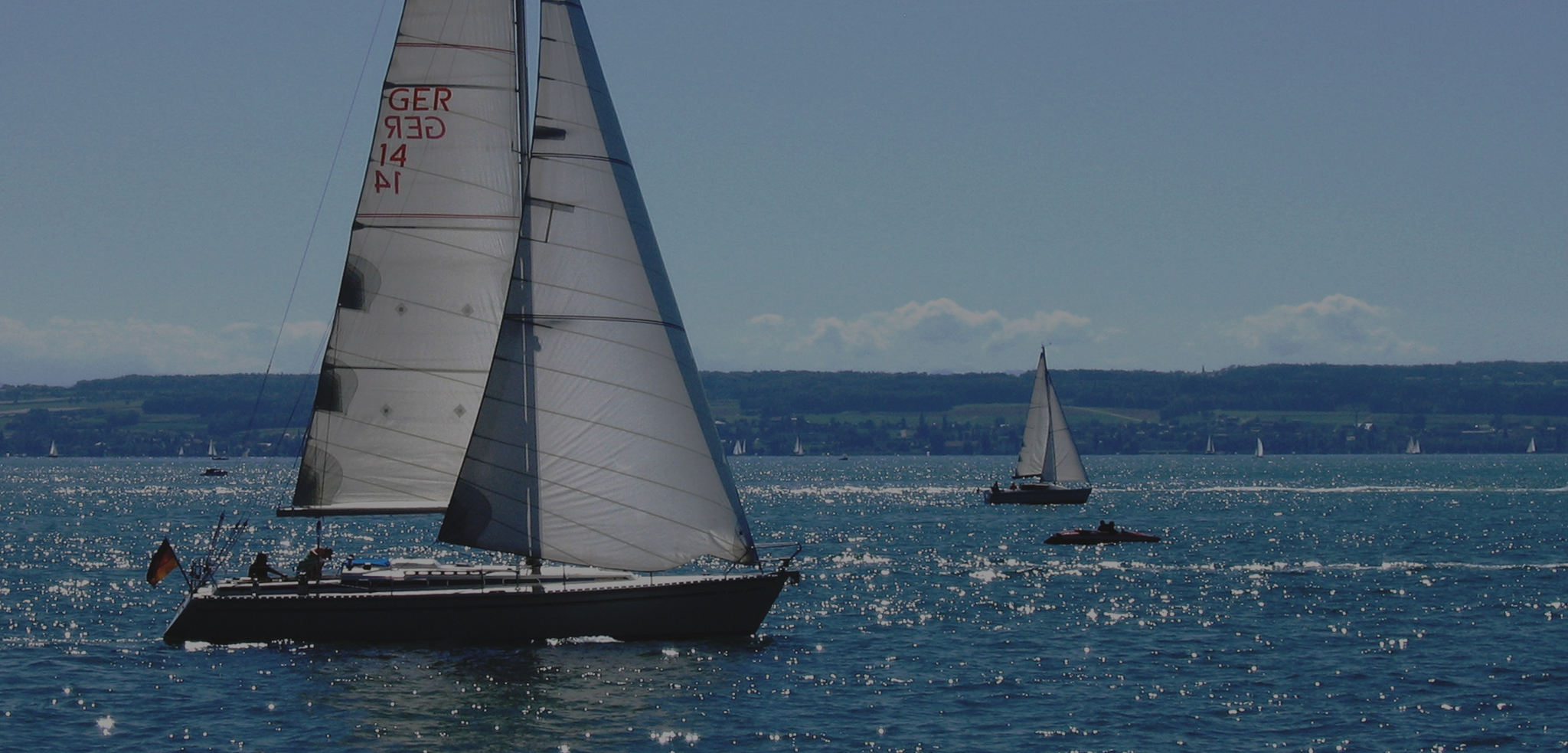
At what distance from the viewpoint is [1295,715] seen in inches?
1280

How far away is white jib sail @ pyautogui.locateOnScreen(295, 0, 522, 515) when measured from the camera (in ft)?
121

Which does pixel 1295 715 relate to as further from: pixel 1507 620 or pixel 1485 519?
pixel 1485 519

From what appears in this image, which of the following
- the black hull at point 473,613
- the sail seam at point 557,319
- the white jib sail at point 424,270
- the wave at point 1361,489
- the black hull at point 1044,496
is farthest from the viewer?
the wave at point 1361,489

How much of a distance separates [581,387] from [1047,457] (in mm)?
85821

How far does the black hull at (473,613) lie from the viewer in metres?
37.3

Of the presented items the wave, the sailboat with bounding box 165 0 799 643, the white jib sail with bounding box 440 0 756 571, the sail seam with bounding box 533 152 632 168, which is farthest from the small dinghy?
the wave

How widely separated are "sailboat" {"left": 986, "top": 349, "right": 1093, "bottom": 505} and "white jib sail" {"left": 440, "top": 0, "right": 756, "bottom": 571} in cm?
8176

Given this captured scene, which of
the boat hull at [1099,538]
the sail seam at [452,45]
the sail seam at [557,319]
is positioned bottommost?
the boat hull at [1099,538]

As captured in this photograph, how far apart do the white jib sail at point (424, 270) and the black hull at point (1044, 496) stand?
86461 millimetres

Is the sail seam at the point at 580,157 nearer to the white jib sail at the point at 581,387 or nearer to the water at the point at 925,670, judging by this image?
the white jib sail at the point at 581,387

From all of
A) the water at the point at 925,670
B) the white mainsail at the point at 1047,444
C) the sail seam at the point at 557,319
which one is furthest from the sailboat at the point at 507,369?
the white mainsail at the point at 1047,444

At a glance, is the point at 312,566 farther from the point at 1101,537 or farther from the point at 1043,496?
the point at 1043,496

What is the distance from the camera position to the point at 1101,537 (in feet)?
265

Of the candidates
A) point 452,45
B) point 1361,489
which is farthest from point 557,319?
point 1361,489
